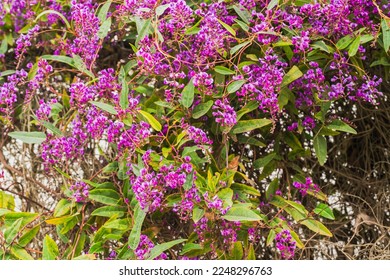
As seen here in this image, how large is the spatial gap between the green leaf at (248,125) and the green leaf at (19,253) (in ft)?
1.93

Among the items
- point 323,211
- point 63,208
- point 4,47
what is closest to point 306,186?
point 323,211

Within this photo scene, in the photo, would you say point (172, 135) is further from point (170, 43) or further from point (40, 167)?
point (40, 167)

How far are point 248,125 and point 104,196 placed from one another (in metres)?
0.40

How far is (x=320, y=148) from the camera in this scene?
169cm

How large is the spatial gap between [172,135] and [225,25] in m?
0.30

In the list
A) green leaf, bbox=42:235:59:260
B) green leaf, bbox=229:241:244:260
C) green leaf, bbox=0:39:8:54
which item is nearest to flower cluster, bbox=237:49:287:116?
green leaf, bbox=229:241:244:260

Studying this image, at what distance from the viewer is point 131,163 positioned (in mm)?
1561

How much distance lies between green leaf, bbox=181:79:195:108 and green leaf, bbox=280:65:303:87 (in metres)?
0.23

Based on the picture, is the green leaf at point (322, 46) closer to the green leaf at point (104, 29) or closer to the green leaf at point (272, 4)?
the green leaf at point (272, 4)

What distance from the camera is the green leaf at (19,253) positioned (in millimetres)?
1593

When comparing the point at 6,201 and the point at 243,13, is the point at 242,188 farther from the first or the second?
the point at 6,201

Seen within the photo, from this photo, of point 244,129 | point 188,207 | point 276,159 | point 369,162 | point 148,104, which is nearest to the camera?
point 188,207

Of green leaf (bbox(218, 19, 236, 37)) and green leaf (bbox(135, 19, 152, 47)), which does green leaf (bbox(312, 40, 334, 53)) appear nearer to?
green leaf (bbox(218, 19, 236, 37))

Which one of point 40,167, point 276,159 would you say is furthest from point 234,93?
point 40,167
